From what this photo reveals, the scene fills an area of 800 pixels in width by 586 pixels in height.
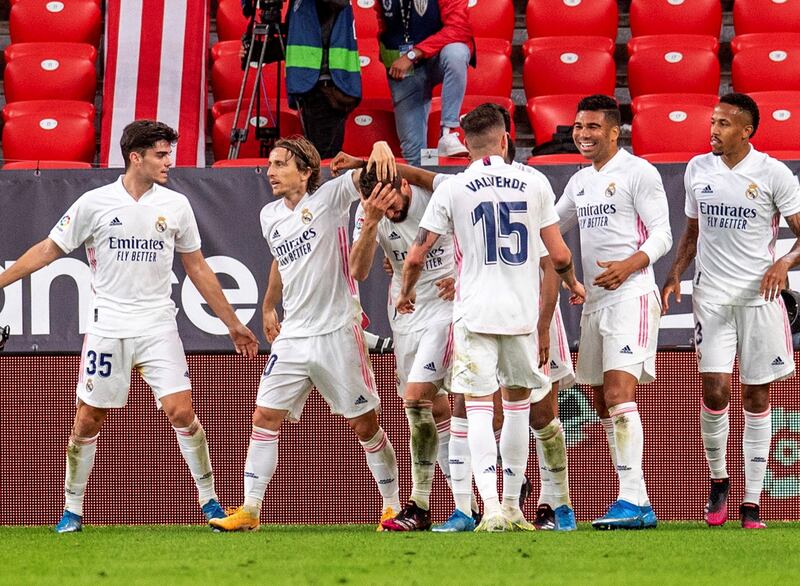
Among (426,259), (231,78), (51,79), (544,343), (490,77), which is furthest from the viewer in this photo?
(51,79)

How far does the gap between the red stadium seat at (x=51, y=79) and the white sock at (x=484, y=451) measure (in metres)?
6.23

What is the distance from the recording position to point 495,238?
701 cm

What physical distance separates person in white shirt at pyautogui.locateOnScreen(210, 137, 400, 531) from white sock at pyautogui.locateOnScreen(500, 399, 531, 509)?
825 mm

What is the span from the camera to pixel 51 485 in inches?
356

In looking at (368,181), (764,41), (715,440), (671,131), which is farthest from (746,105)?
(764,41)

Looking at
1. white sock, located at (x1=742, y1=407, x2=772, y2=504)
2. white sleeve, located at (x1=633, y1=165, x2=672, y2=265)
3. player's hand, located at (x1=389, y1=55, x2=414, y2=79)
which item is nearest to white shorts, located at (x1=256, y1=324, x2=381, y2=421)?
white sleeve, located at (x1=633, y1=165, x2=672, y2=265)

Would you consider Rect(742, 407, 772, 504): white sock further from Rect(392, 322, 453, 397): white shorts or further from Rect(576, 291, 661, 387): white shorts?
Rect(392, 322, 453, 397): white shorts

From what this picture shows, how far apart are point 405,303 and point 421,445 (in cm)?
79

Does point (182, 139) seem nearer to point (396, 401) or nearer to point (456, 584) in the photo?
point (396, 401)

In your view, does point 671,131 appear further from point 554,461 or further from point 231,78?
point 554,461

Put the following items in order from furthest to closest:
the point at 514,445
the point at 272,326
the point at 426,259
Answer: the point at 272,326 → the point at 426,259 → the point at 514,445

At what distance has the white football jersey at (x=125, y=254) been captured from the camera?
7785 mm

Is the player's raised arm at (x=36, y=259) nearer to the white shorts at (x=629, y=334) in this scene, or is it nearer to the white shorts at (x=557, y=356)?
the white shorts at (x=557, y=356)

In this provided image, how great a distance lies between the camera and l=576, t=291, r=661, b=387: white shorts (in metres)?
7.48
